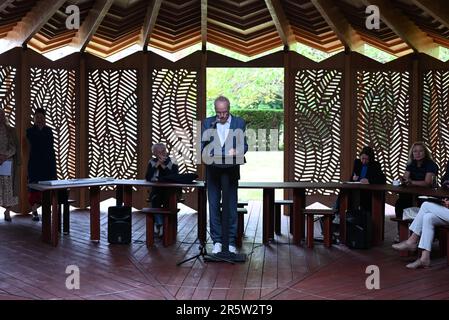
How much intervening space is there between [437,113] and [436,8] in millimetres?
2594

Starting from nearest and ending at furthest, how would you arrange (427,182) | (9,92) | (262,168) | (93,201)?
(427,182)
(93,201)
(9,92)
(262,168)

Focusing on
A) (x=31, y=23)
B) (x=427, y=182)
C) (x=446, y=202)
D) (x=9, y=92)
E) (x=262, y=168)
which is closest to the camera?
(x=446, y=202)

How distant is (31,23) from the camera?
10.1 metres

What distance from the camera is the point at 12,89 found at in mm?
10586

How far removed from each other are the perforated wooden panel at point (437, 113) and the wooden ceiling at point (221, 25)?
0.43 meters

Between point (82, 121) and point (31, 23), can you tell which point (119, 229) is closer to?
point (82, 121)

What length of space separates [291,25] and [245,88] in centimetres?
978

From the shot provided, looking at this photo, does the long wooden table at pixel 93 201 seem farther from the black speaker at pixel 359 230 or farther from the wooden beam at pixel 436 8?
the wooden beam at pixel 436 8

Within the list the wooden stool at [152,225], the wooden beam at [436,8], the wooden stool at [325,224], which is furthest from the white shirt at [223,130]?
the wooden beam at [436,8]

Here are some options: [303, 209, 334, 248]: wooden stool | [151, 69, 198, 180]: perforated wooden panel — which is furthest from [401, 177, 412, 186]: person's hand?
[151, 69, 198, 180]: perforated wooden panel

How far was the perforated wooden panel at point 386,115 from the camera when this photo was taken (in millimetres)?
11219

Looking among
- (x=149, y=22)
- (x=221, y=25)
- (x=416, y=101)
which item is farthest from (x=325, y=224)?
(x=221, y=25)
